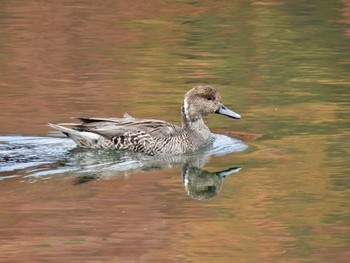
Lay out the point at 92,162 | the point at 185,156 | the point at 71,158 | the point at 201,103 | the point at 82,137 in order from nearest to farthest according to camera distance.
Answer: the point at 92,162
the point at 71,158
the point at 82,137
the point at 185,156
the point at 201,103

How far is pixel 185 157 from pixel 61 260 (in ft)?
14.4

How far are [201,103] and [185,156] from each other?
2.61 feet

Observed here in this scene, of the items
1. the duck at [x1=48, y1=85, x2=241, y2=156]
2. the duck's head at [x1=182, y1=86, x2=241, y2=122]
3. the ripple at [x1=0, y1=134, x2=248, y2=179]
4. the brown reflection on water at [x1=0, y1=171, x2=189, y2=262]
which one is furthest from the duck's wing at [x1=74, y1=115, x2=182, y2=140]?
the brown reflection on water at [x1=0, y1=171, x2=189, y2=262]

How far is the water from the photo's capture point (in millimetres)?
10492

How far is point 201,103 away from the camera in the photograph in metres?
14.5

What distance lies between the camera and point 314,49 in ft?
69.3

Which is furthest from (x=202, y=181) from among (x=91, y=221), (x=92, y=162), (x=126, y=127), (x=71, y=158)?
(x=91, y=221)

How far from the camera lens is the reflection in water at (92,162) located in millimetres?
12656

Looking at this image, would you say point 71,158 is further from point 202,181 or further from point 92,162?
point 202,181

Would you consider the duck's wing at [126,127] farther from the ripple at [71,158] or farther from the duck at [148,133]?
the ripple at [71,158]

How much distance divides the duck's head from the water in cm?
36

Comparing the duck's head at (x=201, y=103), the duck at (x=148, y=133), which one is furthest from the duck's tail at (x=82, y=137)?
the duck's head at (x=201, y=103)

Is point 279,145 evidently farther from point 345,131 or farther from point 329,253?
point 329,253

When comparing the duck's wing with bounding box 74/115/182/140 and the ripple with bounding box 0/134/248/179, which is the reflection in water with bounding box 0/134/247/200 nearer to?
the ripple with bounding box 0/134/248/179
